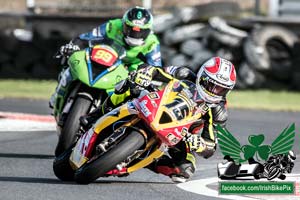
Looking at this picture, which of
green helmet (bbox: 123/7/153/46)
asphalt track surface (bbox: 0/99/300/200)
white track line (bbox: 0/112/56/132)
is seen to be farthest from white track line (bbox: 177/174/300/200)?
white track line (bbox: 0/112/56/132)

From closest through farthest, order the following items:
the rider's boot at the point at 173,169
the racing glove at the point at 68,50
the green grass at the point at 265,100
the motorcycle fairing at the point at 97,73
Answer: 1. the rider's boot at the point at 173,169
2. the motorcycle fairing at the point at 97,73
3. the racing glove at the point at 68,50
4. the green grass at the point at 265,100

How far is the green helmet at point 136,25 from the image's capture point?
10.1 m

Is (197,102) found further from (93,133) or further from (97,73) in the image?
(97,73)

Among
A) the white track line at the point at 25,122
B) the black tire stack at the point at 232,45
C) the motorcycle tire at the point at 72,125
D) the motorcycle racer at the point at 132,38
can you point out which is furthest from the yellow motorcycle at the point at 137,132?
the black tire stack at the point at 232,45

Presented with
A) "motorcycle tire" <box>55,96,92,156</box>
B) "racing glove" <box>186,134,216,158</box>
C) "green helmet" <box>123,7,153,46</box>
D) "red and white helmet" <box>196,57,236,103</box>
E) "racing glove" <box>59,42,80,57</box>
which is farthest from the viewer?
"racing glove" <box>59,42,80,57</box>

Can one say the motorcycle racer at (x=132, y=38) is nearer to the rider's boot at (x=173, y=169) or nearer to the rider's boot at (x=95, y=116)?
the rider's boot at (x=95, y=116)

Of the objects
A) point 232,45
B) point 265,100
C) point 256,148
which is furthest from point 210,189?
point 232,45

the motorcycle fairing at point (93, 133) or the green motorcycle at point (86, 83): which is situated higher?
the motorcycle fairing at point (93, 133)

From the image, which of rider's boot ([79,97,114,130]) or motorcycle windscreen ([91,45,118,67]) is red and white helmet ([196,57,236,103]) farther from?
motorcycle windscreen ([91,45,118,67])

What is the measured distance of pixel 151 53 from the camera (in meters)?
10.5

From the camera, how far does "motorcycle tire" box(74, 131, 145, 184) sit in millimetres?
7469

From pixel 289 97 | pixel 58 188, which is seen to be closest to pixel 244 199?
pixel 58 188

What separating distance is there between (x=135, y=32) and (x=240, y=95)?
27.5 ft

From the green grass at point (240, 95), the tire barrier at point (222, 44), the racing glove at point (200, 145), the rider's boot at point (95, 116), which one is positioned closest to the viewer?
the racing glove at point (200, 145)
